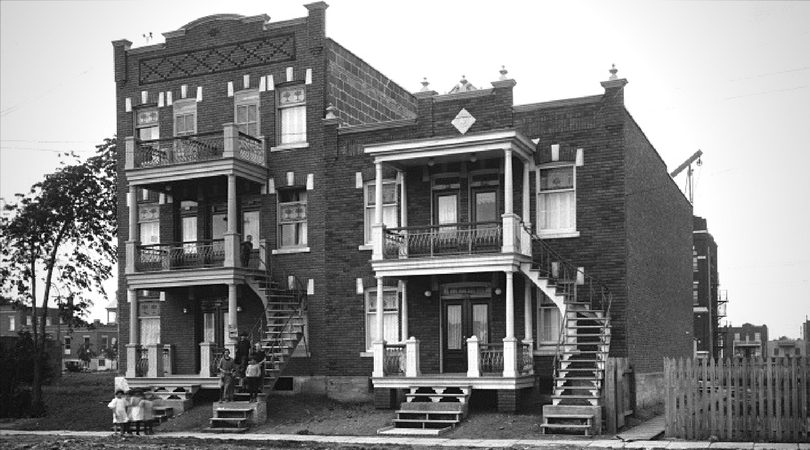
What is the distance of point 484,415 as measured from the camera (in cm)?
2717

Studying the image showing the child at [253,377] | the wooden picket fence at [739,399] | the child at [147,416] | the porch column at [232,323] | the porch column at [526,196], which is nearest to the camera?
the wooden picket fence at [739,399]

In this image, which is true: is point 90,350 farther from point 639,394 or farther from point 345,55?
point 639,394

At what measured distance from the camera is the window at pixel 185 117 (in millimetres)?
35031

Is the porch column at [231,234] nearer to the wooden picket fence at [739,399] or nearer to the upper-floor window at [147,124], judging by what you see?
the upper-floor window at [147,124]

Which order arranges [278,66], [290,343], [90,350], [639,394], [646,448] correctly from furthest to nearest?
[90,350], [278,66], [290,343], [639,394], [646,448]

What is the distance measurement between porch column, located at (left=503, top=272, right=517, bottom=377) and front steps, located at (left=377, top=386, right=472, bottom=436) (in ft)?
4.03

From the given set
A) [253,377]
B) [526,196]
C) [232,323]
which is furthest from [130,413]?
[526,196]

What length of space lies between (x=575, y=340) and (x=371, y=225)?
7260 mm

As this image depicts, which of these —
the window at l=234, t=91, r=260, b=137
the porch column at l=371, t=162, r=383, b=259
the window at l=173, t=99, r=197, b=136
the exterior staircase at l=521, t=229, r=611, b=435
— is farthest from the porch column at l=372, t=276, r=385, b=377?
the window at l=173, t=99, r=197, b=136

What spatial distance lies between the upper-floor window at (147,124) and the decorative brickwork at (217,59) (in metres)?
1.06

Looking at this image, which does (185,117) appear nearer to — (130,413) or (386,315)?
(386,315)

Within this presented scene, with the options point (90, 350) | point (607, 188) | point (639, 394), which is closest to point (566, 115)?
point (607, 188)

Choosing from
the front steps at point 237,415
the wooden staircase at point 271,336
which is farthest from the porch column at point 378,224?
the front steps at point 237,415

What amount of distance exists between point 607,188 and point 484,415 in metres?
7.11
